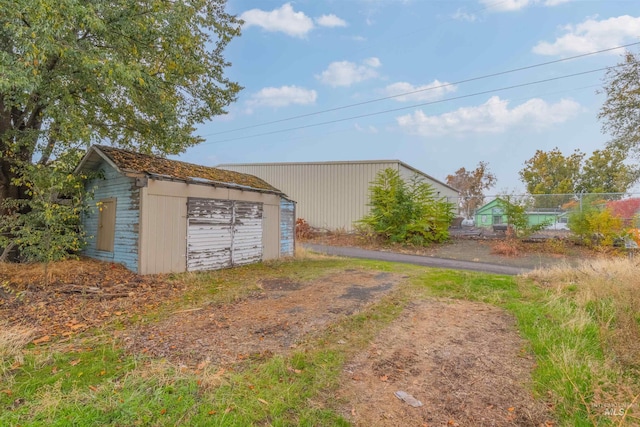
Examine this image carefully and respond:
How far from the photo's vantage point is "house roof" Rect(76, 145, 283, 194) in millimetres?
6762

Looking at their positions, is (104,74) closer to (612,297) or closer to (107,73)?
(107,73)

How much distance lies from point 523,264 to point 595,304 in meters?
6.25

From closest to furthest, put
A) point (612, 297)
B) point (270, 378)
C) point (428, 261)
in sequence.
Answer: point (270, 378), point (612, 297), point (428, 261)

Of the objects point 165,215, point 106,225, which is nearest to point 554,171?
point 165,215

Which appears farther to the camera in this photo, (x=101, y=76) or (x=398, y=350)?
(x=101, y=76)

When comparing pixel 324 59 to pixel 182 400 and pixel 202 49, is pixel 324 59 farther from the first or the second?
pixel 182 400

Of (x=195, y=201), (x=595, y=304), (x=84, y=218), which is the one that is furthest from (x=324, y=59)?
(x=595, y=304)

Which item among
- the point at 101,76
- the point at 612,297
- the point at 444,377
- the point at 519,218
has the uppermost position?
the point at 101,76

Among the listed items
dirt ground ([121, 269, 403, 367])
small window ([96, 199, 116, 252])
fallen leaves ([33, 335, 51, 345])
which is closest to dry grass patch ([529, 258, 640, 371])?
dirt ground ([121, 269, 403, 367])

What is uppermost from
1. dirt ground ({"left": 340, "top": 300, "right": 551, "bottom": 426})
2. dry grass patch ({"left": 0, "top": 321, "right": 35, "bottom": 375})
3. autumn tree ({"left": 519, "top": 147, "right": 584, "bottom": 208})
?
autumn tree ({"left": 519, "top": 147, "right": 584, "bottom": 208})

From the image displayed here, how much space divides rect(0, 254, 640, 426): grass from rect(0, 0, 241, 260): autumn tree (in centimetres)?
427

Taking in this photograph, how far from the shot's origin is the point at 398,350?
3330mm

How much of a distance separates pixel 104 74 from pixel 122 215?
3.01 m

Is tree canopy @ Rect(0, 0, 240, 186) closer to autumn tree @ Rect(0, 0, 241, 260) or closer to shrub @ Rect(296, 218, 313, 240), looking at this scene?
autumn tree @ Rect(0, 0, 241, 260)
